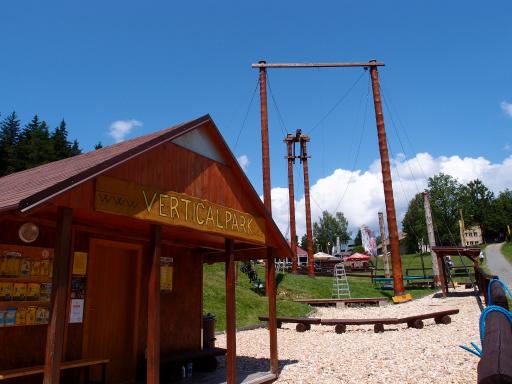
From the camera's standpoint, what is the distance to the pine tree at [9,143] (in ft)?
167

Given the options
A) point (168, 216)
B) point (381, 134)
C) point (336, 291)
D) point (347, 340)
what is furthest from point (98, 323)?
point (336, 291)

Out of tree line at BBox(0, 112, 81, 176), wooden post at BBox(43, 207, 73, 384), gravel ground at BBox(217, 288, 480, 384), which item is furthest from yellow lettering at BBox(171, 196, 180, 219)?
tree line at BBox(0, 112, 81, 176)

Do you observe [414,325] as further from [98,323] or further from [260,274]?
[260,274]

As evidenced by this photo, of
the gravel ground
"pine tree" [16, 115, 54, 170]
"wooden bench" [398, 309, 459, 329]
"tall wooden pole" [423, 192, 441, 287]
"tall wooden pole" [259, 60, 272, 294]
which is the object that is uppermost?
"pine tree" [16, 115, 54, 170]

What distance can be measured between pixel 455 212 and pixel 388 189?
79.6 meters

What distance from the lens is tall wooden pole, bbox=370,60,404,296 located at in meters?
23.4

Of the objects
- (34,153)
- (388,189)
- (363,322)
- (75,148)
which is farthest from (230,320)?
(75,148)

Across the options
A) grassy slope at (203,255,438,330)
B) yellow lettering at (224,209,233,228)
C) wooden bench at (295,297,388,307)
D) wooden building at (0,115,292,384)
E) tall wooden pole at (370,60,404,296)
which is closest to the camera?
wooden building at (0,115,292,384)

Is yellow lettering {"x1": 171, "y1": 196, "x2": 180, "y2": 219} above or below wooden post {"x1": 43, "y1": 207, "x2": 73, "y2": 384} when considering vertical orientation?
above

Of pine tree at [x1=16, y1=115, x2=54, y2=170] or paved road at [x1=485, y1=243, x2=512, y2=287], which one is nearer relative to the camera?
paved road at [x1=485, y1=243, x2=512, y2=287]

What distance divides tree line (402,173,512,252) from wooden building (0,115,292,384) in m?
88.0

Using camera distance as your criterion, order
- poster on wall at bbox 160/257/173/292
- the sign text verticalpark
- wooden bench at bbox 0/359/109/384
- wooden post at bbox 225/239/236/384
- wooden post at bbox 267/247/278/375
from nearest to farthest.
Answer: the sign text verticalpark < wooden bench at bbox 0/359/109/384 < wooden post at bbox 225/239/236/384 < wooden post at bbox 267/247/278/375 < poster on wall at bbox 160/257/173/292

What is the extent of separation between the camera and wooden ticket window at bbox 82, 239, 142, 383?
7.55 metres

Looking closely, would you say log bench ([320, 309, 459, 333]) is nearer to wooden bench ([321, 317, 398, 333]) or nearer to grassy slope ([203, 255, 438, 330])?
wooden bench ([321, 317, 398, 333])
